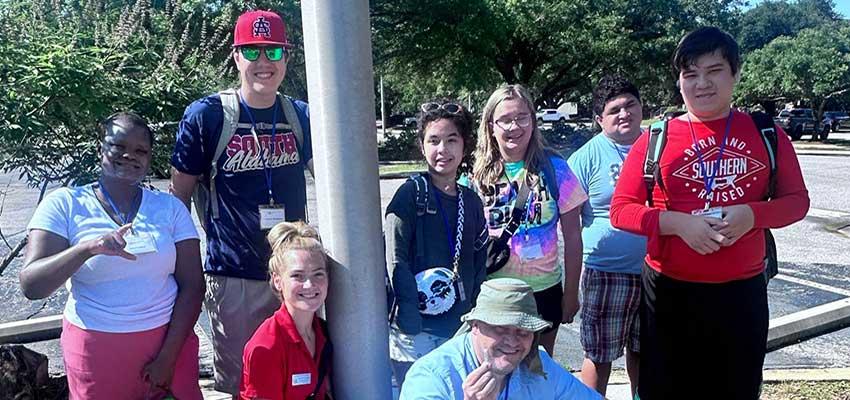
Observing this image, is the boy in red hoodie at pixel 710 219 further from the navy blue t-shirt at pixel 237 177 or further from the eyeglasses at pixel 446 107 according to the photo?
the navy blue t-shirt at pixel 237 177

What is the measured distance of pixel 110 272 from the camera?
2.65m

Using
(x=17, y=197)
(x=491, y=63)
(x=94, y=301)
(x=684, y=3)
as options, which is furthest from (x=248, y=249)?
(x=684, y=3)

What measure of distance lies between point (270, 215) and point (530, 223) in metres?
1.16

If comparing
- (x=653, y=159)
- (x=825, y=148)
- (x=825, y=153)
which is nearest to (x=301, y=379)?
(x=653, y=159)

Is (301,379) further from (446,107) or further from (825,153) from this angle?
(825,153)

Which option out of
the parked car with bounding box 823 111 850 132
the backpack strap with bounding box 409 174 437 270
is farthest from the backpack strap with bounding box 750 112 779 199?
the parked car with bounding box 823 111 850 132

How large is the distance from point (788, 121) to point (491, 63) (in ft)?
63.1

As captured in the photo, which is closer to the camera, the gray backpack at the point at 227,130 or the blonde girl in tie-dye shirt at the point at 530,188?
the gray backpack at the point at 227,130

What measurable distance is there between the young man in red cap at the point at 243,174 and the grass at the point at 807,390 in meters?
3.08

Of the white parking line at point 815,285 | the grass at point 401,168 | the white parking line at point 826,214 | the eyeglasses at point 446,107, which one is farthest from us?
the grass at point 401,168

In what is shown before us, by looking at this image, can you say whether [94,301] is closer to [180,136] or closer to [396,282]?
[180,136]

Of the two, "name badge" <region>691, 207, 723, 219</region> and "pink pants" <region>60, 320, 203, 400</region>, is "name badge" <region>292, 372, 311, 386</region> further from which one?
"name badge" <region>691, 207, 723, 219</region>

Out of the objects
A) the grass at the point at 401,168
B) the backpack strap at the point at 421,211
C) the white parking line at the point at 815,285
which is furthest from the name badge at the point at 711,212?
the grass at the point at 401,168

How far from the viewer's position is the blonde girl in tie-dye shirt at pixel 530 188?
10.7 feet
